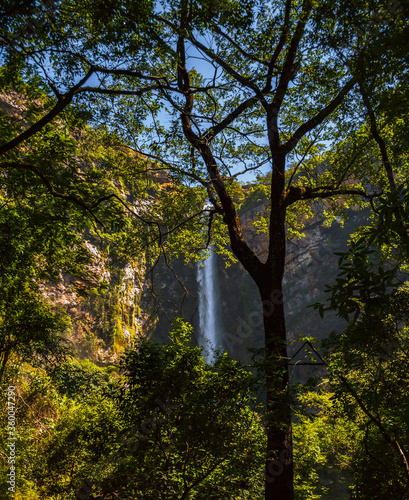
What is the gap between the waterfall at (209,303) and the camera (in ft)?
108

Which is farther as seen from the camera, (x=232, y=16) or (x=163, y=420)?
(x=232, y=16)

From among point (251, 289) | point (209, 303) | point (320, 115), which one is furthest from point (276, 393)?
point (251, 289)

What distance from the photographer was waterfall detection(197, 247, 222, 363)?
108 ft

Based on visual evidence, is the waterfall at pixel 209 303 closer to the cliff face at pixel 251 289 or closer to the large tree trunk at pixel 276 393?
the cliff face at pixel 251 289

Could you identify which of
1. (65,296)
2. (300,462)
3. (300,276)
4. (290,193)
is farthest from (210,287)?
(290,193)

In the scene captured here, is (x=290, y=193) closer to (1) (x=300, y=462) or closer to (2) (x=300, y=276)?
(1) (x=300, y=462)

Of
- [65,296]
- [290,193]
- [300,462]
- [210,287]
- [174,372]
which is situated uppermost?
[210,287]

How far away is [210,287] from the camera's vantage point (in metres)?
35.5

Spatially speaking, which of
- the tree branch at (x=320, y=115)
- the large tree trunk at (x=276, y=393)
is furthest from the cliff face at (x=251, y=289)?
the large tree trunk at (x=276, y=393)

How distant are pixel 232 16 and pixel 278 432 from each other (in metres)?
5.11

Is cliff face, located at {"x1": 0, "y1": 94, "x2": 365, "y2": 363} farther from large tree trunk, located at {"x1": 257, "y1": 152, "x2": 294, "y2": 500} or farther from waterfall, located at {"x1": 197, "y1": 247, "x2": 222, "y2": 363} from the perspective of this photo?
large tree trunk, located at {"x1": 257, "y1": 152, "x2": 294, "y2": 500}

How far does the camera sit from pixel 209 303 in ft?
115

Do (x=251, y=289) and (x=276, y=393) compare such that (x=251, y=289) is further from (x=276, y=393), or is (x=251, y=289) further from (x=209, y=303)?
(x=276, y=393)

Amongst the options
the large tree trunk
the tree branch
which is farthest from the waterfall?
the large tree trunk
